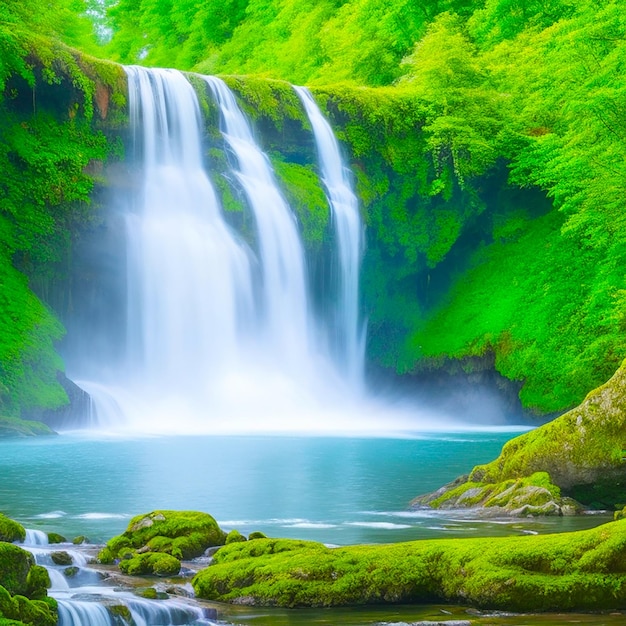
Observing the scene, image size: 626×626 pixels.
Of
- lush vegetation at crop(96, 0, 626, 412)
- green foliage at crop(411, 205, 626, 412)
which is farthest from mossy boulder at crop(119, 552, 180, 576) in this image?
lush vegetation at crop(96, 0, 626, 412)

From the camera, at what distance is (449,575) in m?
8.55

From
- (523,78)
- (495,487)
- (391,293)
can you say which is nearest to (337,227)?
(391,293)

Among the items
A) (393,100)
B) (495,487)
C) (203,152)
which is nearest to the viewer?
(495,487)

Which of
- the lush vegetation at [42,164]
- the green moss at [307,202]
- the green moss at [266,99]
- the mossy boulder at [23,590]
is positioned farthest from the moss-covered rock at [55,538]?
the green moss at [266,99]

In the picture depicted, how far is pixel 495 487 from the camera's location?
13.5 meters

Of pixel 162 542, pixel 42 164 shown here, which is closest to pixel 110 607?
pixel 162 542

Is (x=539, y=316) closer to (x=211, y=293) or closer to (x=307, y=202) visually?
(x=307, y=202)

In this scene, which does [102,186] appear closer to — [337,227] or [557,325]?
[337,227]

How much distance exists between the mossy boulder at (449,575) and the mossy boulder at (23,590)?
1411 millimetres

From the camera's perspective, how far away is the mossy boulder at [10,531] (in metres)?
9.47

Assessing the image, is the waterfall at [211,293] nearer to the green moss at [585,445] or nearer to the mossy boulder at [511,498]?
the mossy boulder at [511,498]

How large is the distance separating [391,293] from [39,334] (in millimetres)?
12602

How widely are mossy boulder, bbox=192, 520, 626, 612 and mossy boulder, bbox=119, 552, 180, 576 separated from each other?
0.51 meters

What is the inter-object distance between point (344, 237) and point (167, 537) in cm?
2297
